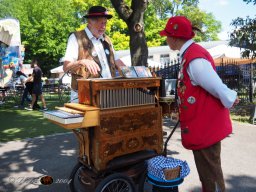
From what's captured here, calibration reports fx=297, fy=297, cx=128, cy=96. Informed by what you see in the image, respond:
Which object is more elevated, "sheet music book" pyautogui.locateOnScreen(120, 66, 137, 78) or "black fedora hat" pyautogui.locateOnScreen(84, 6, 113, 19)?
"black fedora hat" pyautogui.locateOnScreen(84, 6, 113, 19)

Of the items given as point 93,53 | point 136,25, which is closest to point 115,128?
point 93,53

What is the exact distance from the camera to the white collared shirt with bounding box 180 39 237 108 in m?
2.34

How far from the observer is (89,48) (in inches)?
137

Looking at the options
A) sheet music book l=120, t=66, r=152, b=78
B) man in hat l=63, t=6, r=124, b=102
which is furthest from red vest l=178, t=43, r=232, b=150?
man in hat l=63, t=6, r=124, b=102

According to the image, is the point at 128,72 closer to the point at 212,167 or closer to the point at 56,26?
the point at 212,167

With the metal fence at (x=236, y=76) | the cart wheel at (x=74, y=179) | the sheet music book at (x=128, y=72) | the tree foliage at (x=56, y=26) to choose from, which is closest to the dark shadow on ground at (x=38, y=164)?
the cart wheel at (x=74, y=179)

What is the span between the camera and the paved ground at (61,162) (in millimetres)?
4113

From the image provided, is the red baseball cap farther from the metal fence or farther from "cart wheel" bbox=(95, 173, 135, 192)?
the metal fence

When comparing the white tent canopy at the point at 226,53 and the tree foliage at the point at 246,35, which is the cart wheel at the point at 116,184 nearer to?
the tree foliage at the point at 246,35

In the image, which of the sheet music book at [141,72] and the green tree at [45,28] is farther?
the green tree at [45,28]

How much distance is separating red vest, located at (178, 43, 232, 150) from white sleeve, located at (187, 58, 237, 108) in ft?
0.21

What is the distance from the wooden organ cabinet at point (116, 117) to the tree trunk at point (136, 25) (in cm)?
336

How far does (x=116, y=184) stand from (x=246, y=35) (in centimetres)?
886

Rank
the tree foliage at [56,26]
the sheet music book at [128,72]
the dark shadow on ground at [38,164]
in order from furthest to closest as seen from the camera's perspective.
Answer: the tree foliage at [56,26], the dark shadow on ground at [38,164], the sheet music book at [128,72]
